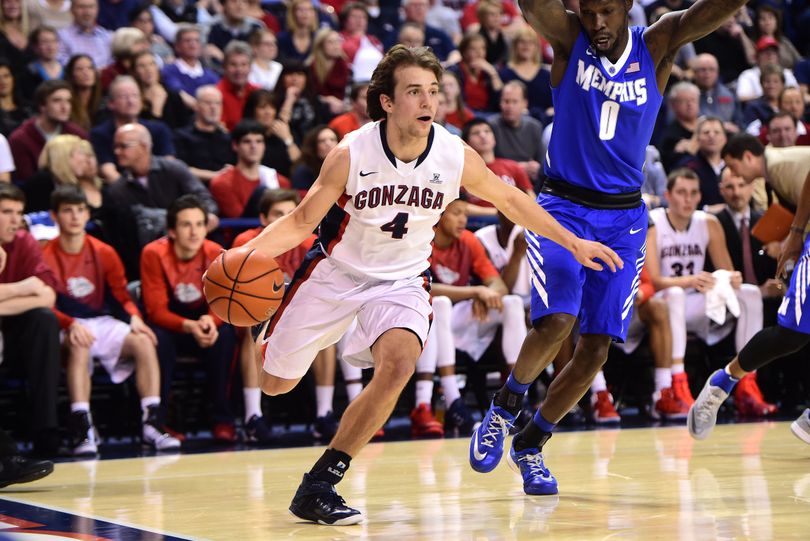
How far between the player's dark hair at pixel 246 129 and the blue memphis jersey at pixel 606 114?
430 cm

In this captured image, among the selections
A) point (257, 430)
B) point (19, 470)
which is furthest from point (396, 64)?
point (257, 430)

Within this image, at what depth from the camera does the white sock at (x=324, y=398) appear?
7973mm

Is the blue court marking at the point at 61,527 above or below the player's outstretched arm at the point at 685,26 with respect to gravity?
below

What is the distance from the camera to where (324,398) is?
800 cm

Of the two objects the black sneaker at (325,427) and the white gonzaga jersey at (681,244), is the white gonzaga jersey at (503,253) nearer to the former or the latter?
the white gonzaga jersey at (681,244)

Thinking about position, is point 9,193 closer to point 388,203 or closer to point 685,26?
point 388,203

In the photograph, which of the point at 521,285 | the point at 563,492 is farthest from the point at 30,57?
the point at 563,492

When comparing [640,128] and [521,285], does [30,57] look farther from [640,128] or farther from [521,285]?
[640,128]

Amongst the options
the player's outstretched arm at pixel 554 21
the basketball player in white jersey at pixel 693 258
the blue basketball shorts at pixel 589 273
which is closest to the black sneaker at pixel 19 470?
the blue basketball shorts at pixel 589 273

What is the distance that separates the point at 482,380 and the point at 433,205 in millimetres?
4413

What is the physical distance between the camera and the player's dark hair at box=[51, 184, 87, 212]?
7.69 m

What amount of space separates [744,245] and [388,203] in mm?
5407

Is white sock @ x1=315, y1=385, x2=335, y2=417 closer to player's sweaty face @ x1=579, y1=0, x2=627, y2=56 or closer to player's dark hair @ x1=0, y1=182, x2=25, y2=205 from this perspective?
player's dark hair @ x1=0, y1=182, x2=25, y2=205

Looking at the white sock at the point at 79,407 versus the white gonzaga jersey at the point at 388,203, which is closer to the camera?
the white gonzaga jersey at the point at 388,203
